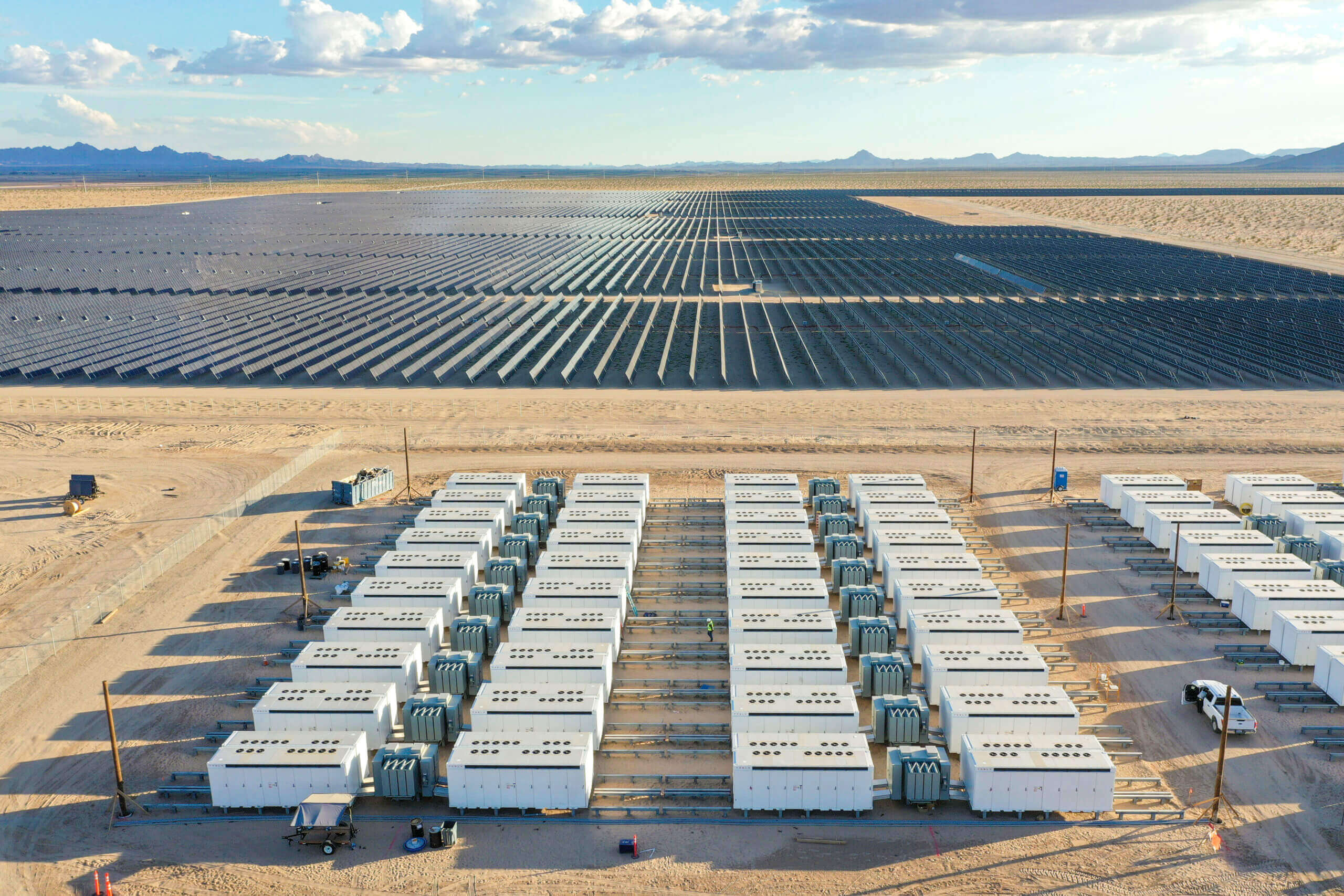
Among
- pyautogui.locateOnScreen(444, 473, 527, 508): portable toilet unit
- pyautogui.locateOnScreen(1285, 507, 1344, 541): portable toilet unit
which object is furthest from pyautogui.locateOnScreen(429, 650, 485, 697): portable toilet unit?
pyautogui.locateOnScreen(1285, 507, 1344, 541): portable toilet unit

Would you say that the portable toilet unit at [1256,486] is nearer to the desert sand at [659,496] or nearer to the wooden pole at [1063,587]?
the desert sand at [659,496]

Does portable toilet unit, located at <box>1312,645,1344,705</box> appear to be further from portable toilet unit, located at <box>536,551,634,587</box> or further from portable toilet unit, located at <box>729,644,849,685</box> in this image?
portable toilet unit, located at <box>536,551,634,587</box>

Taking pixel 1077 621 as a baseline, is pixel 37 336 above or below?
above

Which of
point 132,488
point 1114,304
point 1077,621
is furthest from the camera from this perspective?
point 1114,304

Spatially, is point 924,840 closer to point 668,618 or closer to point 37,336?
point 668,618

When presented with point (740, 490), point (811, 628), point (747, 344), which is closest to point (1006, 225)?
point (747, 344)

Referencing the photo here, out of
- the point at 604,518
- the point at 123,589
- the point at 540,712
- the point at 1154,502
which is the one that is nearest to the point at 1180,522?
the point at 1154,502
